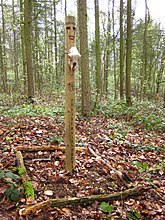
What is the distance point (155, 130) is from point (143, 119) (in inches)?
33.5

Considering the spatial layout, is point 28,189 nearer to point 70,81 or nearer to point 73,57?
point 70,81

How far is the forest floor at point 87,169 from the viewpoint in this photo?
2.95m

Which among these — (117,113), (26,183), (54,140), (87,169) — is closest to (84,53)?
(117,113)

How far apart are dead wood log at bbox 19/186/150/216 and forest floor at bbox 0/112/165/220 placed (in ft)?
0.15

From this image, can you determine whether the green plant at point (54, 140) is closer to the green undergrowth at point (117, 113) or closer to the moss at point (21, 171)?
the moss at point (21, 171)

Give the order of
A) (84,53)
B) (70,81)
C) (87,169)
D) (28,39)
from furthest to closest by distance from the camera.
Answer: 1. (28,39)
2. (84,53)
3. (87,169)
4. (70,81)

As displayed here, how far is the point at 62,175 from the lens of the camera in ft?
11.8

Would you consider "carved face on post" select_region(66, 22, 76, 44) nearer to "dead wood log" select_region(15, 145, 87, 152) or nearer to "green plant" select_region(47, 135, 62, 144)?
"dead wood log" select_region(15, 145, 87, 152)

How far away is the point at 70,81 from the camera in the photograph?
128 inches

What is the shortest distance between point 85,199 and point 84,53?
5670mm

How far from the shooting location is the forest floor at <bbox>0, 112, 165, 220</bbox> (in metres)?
2.95

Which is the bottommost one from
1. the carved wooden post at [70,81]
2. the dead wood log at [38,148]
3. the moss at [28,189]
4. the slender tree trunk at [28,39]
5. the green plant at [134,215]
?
the green plant at [134,215]

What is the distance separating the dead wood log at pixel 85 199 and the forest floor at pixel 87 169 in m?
0.05

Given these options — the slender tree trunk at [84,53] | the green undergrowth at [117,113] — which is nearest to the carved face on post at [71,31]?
the green undergrowth at [117,113]
